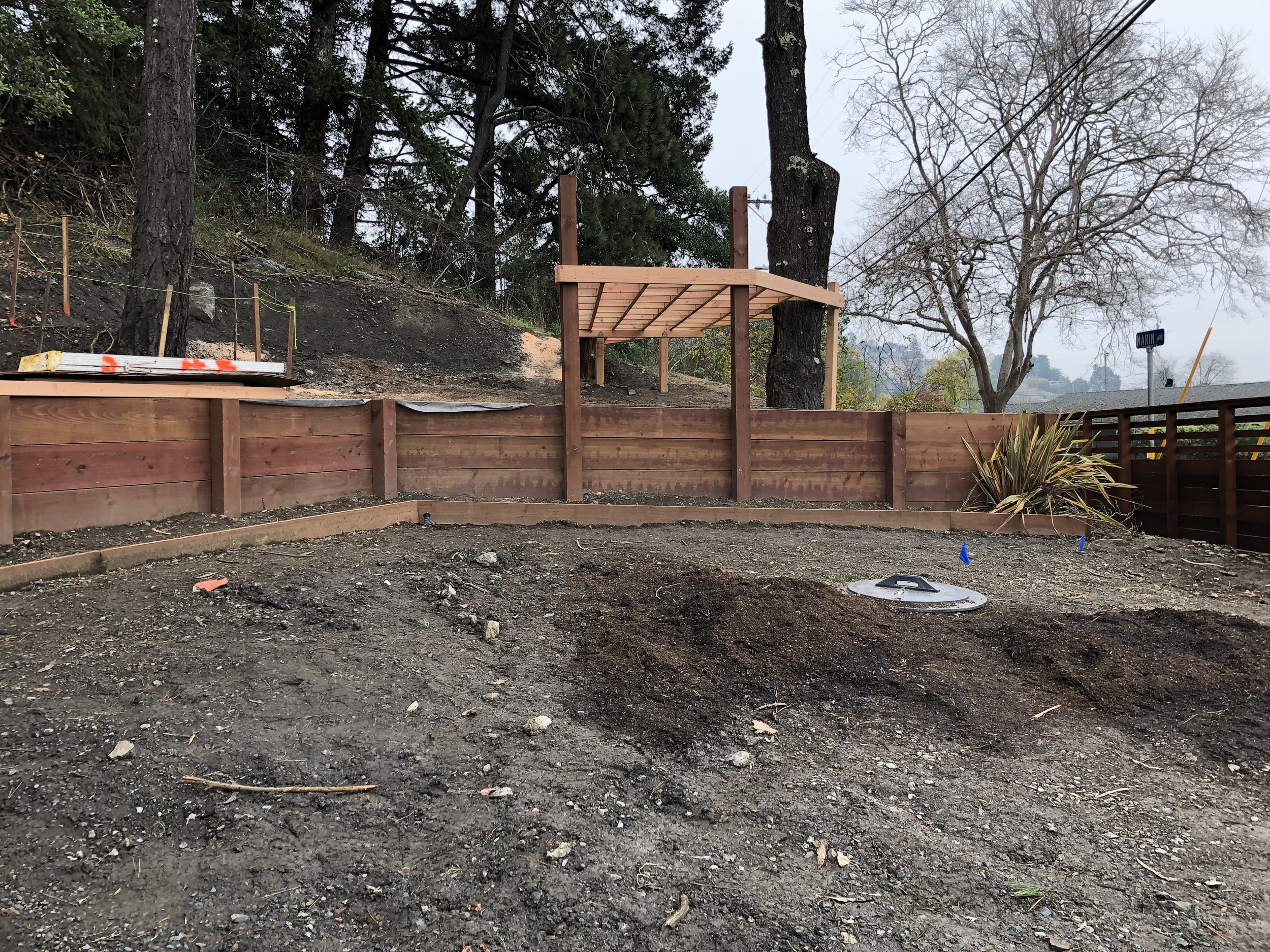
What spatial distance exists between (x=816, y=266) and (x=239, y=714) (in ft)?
24.1

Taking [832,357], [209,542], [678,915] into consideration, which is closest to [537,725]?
[678,915]

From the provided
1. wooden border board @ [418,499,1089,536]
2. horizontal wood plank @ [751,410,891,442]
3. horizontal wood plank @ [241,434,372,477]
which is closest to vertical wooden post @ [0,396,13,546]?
horizontal wood plank @ [241,434,372,477]

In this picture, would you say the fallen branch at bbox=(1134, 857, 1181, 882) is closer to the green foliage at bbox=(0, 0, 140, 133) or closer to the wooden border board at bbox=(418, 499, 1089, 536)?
the wooden border board at bbox=(418, 499, 1089, 536)

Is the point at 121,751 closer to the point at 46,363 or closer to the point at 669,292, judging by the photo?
the point at 46,363

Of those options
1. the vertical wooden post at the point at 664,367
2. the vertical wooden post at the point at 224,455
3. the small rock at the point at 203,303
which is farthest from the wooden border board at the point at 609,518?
the vertical wooden post at the point at 664,367

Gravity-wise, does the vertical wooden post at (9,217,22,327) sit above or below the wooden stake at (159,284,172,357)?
above

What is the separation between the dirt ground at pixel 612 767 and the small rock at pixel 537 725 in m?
0.03

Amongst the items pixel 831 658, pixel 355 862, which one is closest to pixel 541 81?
pixel 831 658

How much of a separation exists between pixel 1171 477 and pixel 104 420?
7.81m

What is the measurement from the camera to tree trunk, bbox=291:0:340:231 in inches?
Answer: 491

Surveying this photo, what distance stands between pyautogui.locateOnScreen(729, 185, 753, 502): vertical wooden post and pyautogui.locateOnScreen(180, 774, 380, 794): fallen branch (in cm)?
471

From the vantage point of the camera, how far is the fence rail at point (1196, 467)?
574 centimetres

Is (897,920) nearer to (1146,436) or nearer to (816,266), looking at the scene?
(1146,436)

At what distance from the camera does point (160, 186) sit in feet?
18.9
